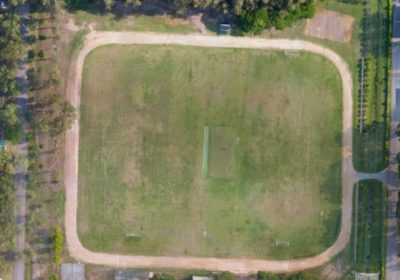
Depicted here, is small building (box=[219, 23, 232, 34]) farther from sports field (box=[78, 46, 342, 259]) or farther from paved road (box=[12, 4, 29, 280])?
paved road (box=[12, 4, 29, 280])

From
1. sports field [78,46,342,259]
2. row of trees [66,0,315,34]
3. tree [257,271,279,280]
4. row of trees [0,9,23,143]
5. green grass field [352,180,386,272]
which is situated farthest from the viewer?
green grass field [352,180,386,272]

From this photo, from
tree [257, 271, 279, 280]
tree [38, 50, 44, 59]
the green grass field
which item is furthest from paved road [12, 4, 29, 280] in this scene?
the green grass field

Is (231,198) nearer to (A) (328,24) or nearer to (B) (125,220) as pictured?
(B) (125,220)

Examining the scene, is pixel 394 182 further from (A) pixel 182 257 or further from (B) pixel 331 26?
(A) pixel 182 257

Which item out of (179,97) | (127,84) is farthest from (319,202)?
(127,84)

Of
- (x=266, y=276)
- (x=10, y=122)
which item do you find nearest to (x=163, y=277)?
(x=266, y=276)
